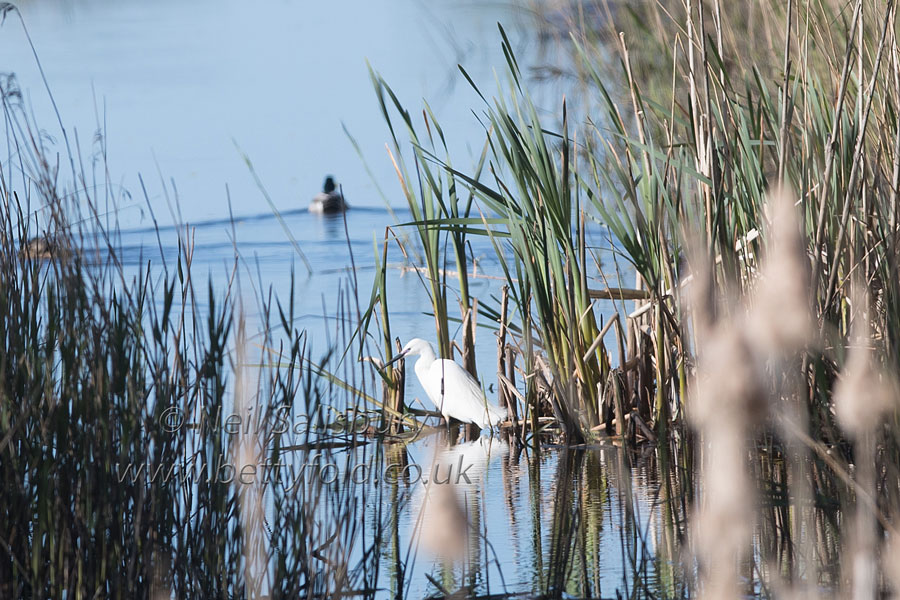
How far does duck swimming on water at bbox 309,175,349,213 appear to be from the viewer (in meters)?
7.89

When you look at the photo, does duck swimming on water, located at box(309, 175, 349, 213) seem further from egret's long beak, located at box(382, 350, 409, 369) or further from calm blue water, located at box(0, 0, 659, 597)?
egret's long beak, located at box(382, 350, 409, 369)

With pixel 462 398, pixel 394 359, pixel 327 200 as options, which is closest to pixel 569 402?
pixel 462 398

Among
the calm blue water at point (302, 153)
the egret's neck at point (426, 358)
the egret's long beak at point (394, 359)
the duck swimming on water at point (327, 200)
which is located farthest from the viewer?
the duck swimming on water at point (327, 200)

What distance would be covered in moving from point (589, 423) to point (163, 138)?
5.92 meters

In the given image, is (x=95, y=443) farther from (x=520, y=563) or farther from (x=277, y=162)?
(x=277, y=162)

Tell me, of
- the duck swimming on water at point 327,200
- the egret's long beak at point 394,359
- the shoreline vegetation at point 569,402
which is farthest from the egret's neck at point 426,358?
the duck swimming on water at point 327,200

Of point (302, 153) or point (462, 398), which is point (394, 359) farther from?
point (302, 153)

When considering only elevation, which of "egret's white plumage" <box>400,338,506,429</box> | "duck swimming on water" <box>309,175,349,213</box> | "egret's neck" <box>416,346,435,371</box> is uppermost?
"duck swimming on water" <box>309,175,349,213</box>

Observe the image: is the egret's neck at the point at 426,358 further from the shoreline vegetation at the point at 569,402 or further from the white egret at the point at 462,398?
the shoreline vegetation at the point at 569,402

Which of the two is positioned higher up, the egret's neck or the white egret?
the egret's neck

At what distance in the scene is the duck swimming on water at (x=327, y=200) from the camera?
25.9 ft

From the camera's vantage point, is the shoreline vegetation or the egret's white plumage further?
the egret's white plumage

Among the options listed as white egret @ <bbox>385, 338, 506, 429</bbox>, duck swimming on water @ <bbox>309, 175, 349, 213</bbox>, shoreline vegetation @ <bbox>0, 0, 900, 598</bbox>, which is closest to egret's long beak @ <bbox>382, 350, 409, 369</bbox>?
white egret @ <bbox>385, 338, 506, 429</bbox>

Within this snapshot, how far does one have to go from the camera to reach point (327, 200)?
7895 mm
